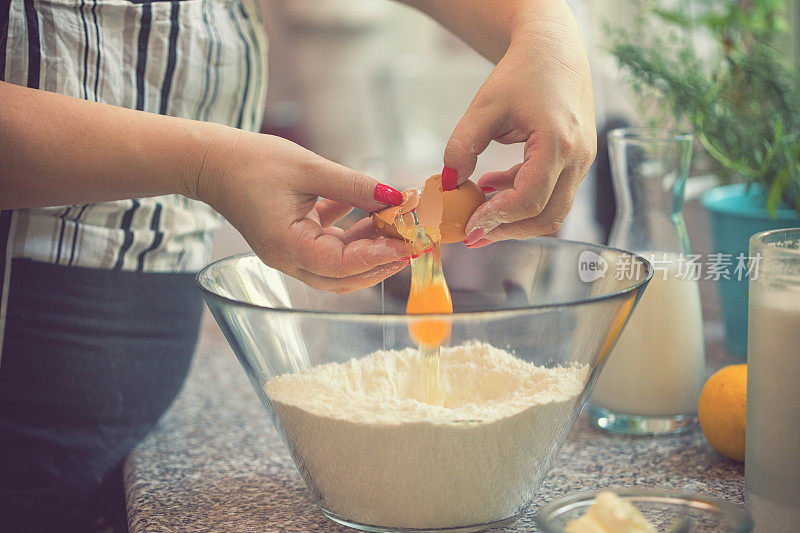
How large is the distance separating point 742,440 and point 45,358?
631 mm

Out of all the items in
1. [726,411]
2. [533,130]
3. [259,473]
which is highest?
[533,130]

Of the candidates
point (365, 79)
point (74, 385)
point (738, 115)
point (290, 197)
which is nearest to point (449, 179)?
point (290, 197)

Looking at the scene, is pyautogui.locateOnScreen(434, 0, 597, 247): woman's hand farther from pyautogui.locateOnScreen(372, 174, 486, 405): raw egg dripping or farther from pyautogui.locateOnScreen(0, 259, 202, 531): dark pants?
pyautogui.locateOnScreen(0, 259, 202, 531): dark pants

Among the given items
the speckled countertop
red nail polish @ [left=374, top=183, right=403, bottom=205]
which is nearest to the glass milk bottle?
the speckled countertop

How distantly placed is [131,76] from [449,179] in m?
0.35

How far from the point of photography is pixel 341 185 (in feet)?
1.90

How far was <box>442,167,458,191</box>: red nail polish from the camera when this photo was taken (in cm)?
62

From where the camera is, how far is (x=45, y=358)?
0.74m

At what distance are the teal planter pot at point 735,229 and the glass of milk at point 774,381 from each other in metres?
0.38

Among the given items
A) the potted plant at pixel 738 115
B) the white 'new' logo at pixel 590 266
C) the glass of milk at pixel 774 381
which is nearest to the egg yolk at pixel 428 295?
the white 'new' logo at pixel 590 266

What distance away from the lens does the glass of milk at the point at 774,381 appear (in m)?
0.52

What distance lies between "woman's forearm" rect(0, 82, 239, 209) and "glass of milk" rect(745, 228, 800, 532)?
0.39 m

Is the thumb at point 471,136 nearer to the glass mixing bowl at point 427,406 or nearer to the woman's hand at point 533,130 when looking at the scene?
the woman's hand at point 533,130

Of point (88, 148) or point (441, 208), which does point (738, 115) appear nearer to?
point (441, 208)
